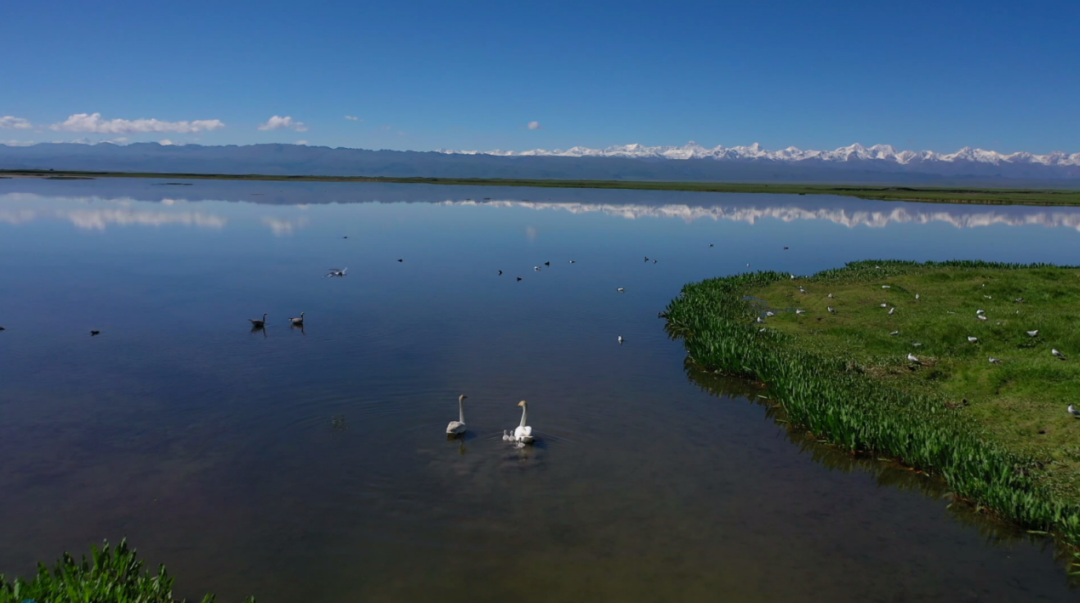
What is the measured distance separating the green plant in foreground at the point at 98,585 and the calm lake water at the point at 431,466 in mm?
973

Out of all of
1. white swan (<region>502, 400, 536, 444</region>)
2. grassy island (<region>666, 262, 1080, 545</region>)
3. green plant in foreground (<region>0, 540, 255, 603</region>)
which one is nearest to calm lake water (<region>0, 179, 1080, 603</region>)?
white swan (<region>502, 400, 536, 444</region>)

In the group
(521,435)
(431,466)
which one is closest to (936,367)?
(521,435)

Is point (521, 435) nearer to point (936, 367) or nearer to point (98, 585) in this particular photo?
point (98, 585)

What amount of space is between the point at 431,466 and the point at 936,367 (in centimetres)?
1423

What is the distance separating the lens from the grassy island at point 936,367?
1415 cm

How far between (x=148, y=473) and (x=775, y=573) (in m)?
11.6

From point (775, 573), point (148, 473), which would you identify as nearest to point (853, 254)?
point (775, 573)

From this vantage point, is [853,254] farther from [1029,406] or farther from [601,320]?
[1029,406]

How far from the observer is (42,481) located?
13547mm

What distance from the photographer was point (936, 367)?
20.1m

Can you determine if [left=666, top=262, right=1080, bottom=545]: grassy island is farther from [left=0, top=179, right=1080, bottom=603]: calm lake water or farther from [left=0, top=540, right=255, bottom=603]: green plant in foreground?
[left=0, top=540, right=255, bottom=603]: green plant in foreground

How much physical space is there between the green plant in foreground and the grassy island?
13042 millimetres

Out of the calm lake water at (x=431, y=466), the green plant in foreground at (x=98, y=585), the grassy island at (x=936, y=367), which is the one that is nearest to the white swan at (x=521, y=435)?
the calm lake water at (x=431, y=466)

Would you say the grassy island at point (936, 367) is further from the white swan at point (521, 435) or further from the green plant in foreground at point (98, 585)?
the green plant in foreground at point (98, 585)
